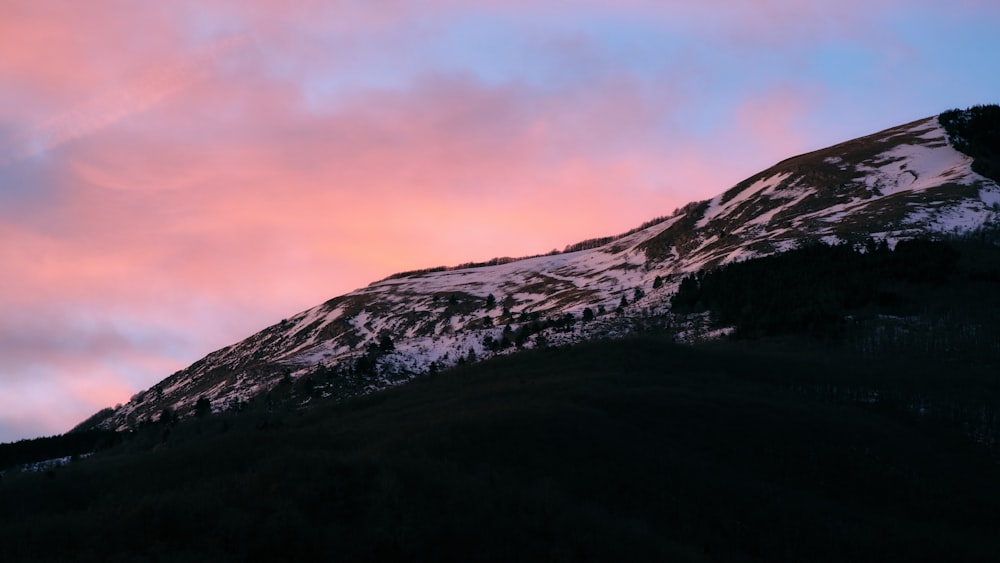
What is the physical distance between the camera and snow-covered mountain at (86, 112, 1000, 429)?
249ft

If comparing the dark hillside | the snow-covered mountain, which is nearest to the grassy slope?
the snow-covered mountain

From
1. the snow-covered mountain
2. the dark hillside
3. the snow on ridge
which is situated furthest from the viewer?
the snow on ridge

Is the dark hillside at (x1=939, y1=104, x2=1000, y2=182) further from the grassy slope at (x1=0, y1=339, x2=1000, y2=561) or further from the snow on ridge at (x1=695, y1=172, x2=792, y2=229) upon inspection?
the grassy slope at (x1=0, y1=339, x2=1000, y2=561)

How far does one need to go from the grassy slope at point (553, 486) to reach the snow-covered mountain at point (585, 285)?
3113 centimetres

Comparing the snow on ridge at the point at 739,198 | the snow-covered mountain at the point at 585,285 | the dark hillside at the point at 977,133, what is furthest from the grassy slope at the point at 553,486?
the snow on ridge at the point at 739,198

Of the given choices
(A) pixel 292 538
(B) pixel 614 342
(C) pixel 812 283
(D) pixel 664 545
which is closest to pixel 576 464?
(D) pixel 664 545

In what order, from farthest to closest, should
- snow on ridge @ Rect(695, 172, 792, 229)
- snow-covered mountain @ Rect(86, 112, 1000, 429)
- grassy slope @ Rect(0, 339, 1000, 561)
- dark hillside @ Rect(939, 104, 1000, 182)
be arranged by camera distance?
snow on ridge @ Rect(695, 172, 792, 229)
dark hillside @ Rect(939, 104, 1000, 182)
snow-covered mountain @ Rect(86, 112, 1000, 429)
grassy slope @ Rect(0, 339, 1000, 561)

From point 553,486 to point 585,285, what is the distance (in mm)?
105855

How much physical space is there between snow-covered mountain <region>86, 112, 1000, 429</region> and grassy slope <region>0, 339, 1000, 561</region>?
31.1 m

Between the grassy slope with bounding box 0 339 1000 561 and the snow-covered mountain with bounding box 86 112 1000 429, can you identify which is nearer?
the grassy slope with bounding box 0 339 1000 561

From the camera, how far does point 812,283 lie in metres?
68.7

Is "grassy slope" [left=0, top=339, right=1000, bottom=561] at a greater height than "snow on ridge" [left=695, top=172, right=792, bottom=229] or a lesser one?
lesser

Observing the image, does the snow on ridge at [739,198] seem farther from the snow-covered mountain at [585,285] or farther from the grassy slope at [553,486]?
the grassy slope at [553,486]

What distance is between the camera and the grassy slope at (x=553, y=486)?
60.6 ft
